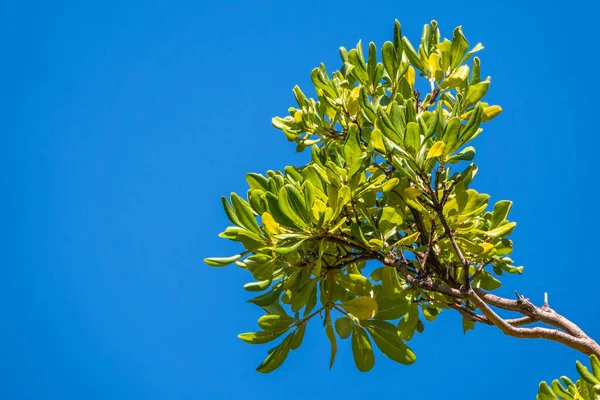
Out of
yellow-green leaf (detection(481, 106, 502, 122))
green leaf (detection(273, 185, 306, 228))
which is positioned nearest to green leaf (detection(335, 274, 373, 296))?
green leaf (detection(273, 185, 306, 228))

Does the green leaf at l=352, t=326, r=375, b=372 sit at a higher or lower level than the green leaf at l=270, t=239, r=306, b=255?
lower

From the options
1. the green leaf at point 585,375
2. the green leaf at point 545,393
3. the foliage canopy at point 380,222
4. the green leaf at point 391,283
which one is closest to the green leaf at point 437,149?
the foliage canopy at point 380,222

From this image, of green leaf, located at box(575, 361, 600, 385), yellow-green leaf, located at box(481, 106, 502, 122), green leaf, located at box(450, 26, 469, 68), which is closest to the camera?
green leaf, located at box(575, 361, 600, 385)

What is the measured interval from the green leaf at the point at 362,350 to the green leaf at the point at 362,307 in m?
0.13

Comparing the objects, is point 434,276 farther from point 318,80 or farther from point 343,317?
point 318,80

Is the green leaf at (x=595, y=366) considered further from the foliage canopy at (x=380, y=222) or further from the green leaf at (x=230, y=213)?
the green leaf at (x=230, y=213)

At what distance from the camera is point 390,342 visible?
2.43 meters

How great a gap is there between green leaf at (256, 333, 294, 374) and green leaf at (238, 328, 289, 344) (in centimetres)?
4

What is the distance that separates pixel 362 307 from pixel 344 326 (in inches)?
4.2

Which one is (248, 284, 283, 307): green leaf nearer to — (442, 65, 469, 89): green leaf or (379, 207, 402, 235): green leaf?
(379, 207, 402, 235): green leaf

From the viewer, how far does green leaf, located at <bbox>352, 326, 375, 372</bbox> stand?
8.20 ft

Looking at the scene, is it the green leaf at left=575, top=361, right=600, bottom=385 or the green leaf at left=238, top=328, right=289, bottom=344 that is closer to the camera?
the green leaf at left=575, top=361, right=600, bottom=385

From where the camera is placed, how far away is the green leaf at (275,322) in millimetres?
2465

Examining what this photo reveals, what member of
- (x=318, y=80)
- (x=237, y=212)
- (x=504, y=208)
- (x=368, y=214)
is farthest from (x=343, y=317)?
(x=318, y=80)
